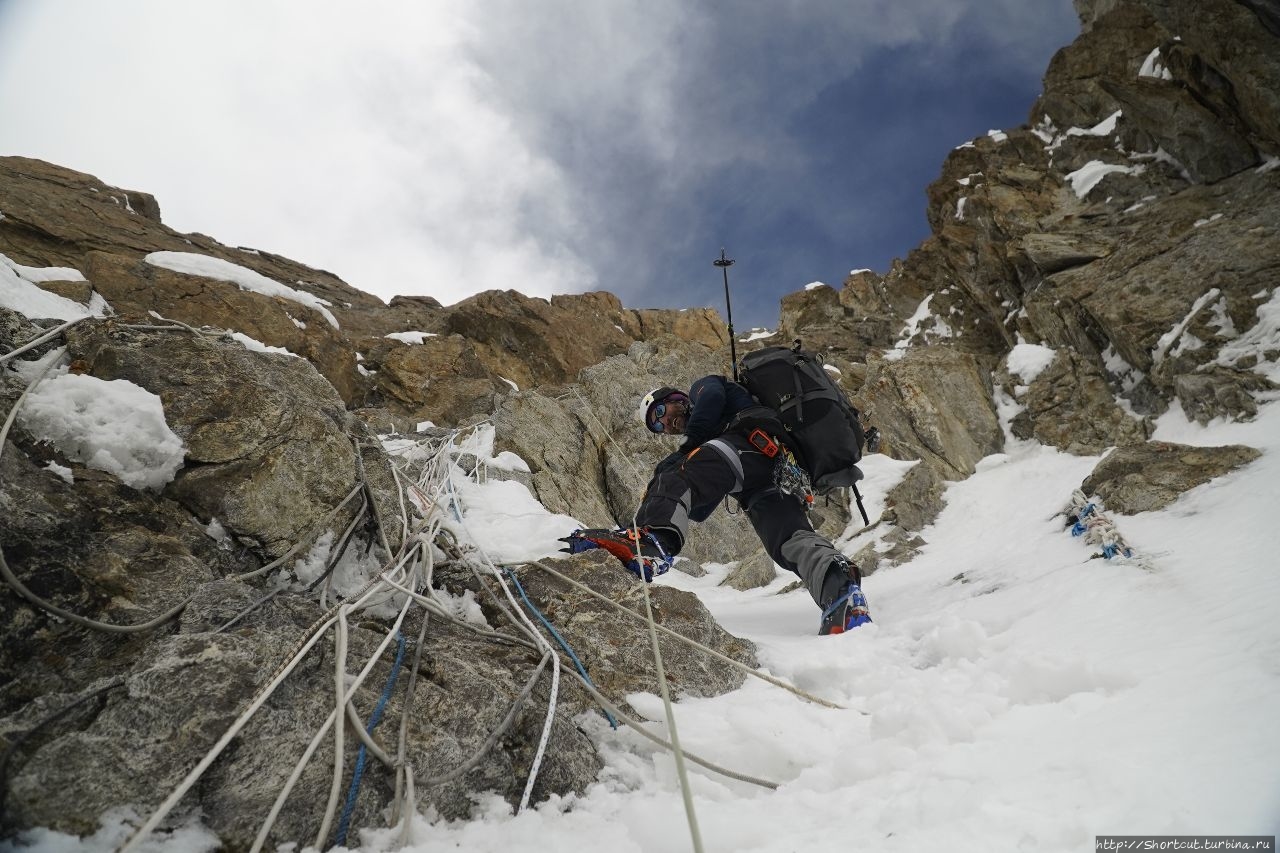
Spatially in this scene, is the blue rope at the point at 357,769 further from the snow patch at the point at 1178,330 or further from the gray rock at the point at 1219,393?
the snow patch at the point at 1178,330

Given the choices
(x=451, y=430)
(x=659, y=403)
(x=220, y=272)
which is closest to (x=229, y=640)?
(x=659, y=403)

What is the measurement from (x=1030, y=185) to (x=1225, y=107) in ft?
20.5

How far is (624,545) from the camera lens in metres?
3.81

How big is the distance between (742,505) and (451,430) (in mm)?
6510

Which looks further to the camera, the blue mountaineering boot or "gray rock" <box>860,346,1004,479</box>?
"gray rock" <box>860,346,1004,479</box>

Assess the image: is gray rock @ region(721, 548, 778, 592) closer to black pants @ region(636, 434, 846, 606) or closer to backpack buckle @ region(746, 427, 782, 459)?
black pants @ region(636, 434, 846, 606)

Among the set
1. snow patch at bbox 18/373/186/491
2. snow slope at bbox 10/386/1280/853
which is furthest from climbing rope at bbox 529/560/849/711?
snow patch at bbox 18/373/186/491

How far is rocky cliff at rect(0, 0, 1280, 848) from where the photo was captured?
1650 millimetres

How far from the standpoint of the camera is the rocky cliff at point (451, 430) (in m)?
1.65

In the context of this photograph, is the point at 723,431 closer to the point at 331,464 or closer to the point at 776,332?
the point at 331,464

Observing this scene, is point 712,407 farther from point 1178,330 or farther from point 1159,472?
point 1178,330

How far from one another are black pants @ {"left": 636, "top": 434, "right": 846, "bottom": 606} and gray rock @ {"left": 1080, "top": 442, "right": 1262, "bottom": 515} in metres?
2.19

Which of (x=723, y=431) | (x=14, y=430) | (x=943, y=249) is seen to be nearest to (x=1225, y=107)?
(x=943, y=249)

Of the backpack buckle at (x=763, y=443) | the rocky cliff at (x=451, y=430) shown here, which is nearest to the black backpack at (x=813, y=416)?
the backpack buckle at (x=763, y=443)
